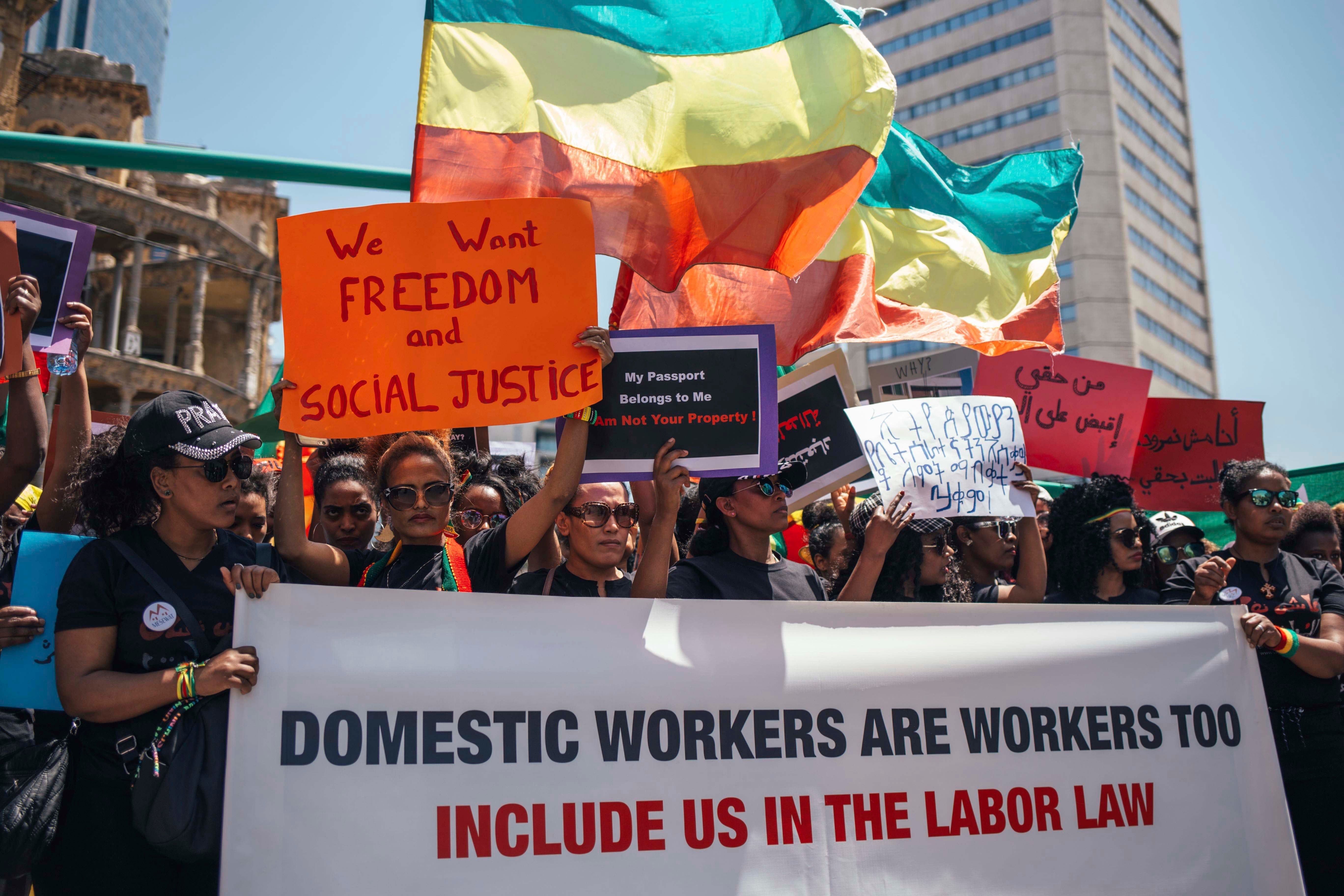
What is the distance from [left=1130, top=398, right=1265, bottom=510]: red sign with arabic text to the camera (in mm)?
6492

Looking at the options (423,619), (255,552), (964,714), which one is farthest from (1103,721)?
(255,552)

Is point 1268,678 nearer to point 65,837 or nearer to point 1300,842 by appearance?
point 1300,842

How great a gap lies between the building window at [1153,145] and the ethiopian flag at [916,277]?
259ft

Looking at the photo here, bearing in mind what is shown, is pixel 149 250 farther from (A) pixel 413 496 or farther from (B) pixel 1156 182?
(B) pixel 1156 182

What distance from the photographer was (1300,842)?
4.05 meters

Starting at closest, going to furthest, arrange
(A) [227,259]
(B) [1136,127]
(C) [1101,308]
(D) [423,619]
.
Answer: (D) [423,619], (A) [227,259], (C) [1101,308], (B) [1136,127]

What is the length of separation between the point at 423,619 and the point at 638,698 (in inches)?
26.7

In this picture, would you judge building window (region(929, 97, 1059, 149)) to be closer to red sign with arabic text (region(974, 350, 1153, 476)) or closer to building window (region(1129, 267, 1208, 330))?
building window (region(1129, 267, 1208, 330))

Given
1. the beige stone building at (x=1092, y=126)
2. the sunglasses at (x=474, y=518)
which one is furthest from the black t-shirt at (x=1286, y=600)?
the beige stone building at (x=1092, y=126)

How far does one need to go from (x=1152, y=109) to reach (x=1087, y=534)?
89469 millimetres

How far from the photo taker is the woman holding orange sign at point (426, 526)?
132 inches

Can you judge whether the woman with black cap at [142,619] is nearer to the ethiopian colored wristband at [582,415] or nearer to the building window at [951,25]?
the ethiopian colored wristband at [582,415]

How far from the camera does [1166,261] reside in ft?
268

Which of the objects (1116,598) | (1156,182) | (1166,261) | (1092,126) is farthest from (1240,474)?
(1156,182)
